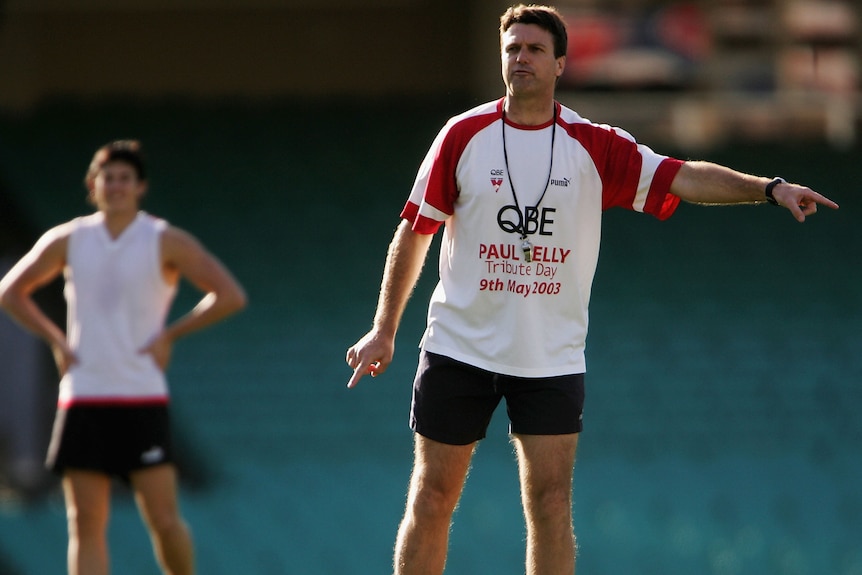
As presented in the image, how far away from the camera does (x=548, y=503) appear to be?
14.1ft

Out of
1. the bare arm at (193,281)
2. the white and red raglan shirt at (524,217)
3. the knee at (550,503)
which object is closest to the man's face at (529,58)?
the white and red raglan shirt at (524,217)

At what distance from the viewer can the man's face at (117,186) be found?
5922 mm

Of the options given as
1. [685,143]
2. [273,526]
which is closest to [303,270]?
[273,526]

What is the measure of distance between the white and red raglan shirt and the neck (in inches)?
0.9

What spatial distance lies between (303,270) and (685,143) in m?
4.04

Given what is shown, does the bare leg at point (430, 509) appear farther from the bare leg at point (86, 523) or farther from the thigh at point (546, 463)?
the bare leg at point (86, 523)

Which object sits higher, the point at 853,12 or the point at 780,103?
the point at 853,12

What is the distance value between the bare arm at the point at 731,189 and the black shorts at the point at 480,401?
2.34 ft

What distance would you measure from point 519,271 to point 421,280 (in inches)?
314

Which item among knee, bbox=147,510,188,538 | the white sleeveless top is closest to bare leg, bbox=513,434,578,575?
knee, bbox=147,510,188,538

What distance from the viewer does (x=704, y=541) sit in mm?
10289

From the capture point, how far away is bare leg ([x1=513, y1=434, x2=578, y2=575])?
4301 millimetres

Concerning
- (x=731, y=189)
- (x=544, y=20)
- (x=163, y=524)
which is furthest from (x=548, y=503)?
(x=163, y=524)

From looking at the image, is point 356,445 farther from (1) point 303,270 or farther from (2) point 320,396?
(1) point 303,270
